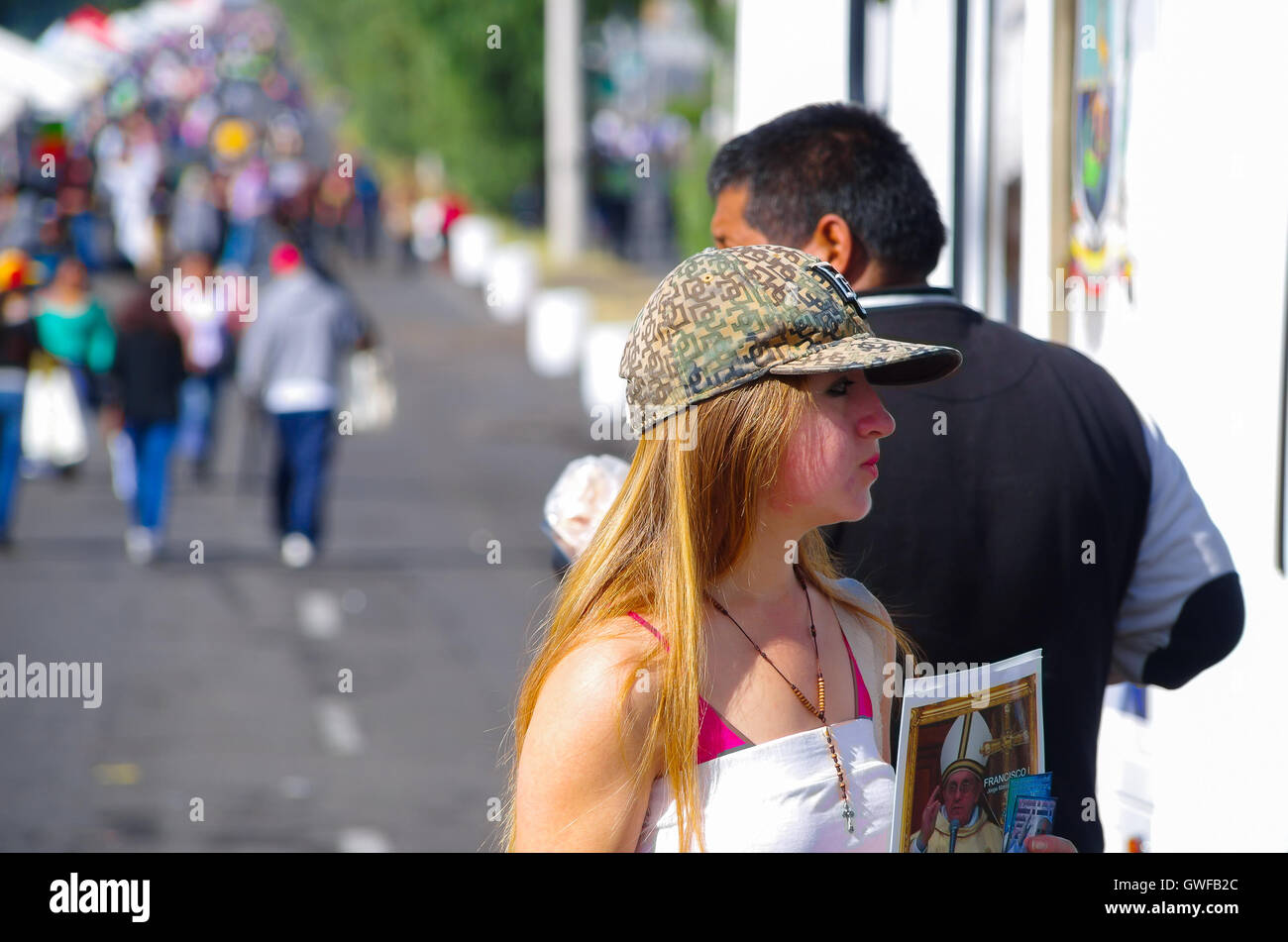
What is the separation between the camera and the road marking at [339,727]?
7.17m

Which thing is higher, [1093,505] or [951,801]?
[1093,505]

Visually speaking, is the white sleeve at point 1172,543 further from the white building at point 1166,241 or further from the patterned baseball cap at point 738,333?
the patterned baseball cap at point 738,333

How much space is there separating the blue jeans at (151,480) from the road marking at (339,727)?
124 inches

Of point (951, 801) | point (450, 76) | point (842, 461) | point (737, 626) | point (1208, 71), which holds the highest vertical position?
point (450, 76)

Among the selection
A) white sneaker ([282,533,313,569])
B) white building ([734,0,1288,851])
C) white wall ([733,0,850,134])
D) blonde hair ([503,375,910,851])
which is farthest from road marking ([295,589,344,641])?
blonde hair ([503,375,910,851])

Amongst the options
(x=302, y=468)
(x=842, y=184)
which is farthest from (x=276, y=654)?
(x=842, y=184)

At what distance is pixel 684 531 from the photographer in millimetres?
2133

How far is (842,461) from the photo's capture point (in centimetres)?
221

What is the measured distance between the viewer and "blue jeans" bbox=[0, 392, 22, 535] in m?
10.8

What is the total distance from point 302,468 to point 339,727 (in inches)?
122
